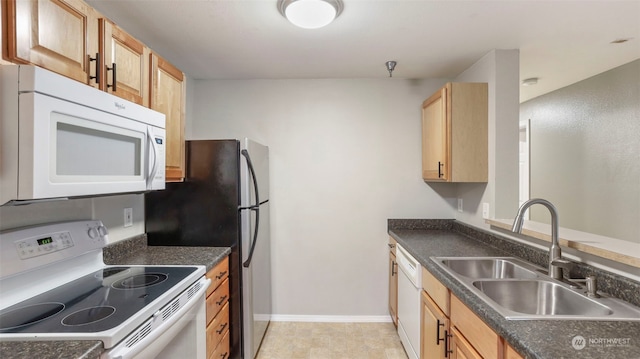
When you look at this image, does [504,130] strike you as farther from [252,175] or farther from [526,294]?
[252,175]

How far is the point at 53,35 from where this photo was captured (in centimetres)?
111

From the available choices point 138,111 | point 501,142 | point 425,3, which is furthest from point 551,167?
point 138,111

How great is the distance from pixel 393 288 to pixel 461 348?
A: 1287mm

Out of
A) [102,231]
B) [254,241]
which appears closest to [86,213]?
[102,231]

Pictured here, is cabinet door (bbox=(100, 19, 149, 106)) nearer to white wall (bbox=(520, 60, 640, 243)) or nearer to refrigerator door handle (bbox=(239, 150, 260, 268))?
refrigerator door handle (bbox=(239, 150, 260, 268))

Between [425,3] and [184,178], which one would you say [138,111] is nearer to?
[184,178]

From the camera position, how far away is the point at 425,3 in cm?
160

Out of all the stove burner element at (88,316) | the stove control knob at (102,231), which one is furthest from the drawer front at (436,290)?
the stove control knob at (102,231)

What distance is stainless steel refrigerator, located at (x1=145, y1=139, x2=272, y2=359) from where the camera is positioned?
211 cm

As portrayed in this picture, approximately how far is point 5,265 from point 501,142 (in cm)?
274

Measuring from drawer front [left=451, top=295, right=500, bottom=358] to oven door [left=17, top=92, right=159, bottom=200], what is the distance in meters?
1.58

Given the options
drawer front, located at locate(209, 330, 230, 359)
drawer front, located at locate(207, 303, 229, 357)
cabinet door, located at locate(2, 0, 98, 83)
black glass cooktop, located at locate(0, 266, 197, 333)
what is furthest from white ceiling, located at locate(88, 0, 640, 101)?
drawer front, located at locate(209, 330, 230, 359)

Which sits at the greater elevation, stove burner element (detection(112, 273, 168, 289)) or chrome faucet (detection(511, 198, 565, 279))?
chrome faucet (detection(511, 198, 565, 279))

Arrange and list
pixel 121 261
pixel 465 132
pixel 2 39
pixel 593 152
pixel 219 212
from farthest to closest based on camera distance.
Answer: pixel 593 152, pixel 465 132, pixel 219 212, pixel 121 261, pixel 2 39
